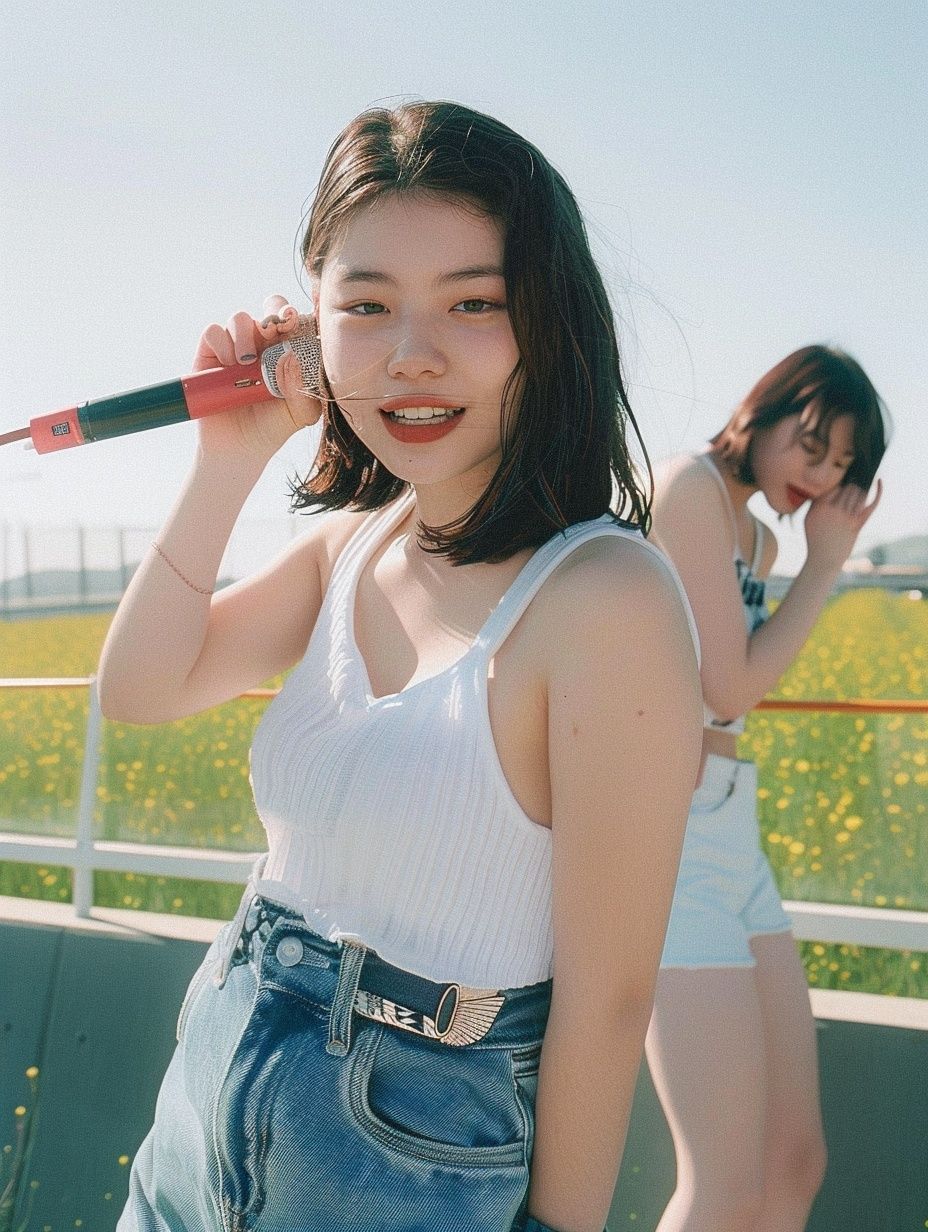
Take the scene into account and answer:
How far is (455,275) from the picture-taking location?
1.16m

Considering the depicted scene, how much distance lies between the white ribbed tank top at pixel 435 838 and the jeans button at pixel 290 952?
0.08 ft

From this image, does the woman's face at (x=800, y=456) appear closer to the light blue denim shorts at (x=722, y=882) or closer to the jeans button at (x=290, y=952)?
the light blue denim shorts at (x=722, y=882)

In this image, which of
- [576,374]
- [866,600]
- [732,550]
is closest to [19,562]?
[866,600]

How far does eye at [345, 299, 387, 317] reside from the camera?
47.4 inches

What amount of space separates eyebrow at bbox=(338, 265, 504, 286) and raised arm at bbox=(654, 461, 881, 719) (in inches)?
36.1

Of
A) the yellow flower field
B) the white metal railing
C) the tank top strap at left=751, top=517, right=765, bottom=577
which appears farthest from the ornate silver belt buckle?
the yellow flower field

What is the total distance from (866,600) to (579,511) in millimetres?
8766

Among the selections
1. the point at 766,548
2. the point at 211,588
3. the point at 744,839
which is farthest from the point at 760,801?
the point at 211,588

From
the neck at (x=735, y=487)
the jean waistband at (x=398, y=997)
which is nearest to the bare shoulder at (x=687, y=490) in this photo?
the neck at (x=735, y=487)

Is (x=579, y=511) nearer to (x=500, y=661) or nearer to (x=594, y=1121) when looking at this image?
(x=500, y=661)

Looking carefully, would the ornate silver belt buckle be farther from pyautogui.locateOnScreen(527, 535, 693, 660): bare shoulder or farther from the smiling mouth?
the smiling mouth

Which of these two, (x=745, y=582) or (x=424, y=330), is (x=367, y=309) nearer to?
(x=424, y=330)

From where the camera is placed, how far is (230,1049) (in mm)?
1087

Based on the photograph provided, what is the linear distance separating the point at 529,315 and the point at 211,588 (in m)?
0.54
